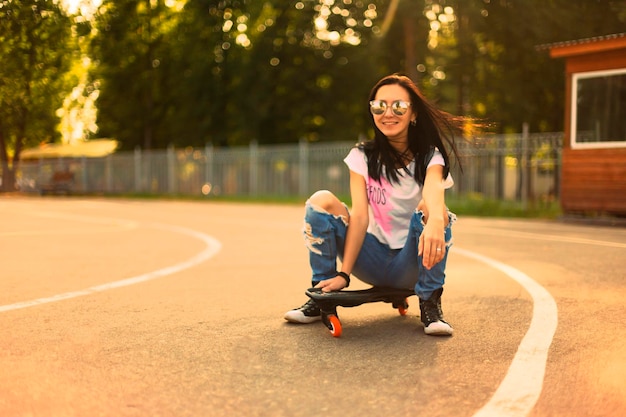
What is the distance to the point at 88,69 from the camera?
317 inches

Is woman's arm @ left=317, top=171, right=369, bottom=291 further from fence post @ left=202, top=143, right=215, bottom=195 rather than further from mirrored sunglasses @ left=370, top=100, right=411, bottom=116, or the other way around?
fence post @ left=202, top=143, right=215, bottom=195

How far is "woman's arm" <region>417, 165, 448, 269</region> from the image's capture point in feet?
13.6

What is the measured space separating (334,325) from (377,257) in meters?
0.59

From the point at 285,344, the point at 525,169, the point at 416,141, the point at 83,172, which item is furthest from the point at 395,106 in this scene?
the point at 83,172

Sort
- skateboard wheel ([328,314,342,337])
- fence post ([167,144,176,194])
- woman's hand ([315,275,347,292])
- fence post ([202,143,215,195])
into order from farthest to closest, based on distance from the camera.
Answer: fence post ([167,144,176,194])
fence post ([202,143,215,195])
woman's hand ([315,275,347,292])
skateboard wheel ([328,314,342,337])

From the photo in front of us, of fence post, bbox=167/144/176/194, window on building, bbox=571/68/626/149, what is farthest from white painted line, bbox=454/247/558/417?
fence post, bbox=167/144/176/194

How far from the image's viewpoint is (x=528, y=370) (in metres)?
3.56

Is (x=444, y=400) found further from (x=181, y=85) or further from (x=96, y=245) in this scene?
(x=181, y=85)

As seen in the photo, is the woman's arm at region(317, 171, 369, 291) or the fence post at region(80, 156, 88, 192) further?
the fence post at region(80, 156, 88, 192)

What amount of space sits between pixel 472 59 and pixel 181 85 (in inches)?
643

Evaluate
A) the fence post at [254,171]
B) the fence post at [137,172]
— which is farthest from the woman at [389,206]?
the fence post at [137,172]

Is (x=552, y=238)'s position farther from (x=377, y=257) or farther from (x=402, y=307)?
(x=377, y=257)

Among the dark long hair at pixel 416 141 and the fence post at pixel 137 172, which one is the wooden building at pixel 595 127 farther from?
the fence post at pixel 137 172

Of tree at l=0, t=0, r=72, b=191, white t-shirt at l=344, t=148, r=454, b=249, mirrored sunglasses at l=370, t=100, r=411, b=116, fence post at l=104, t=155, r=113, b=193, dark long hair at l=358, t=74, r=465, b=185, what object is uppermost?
tree at l=0, t=0, r=72, b=191
